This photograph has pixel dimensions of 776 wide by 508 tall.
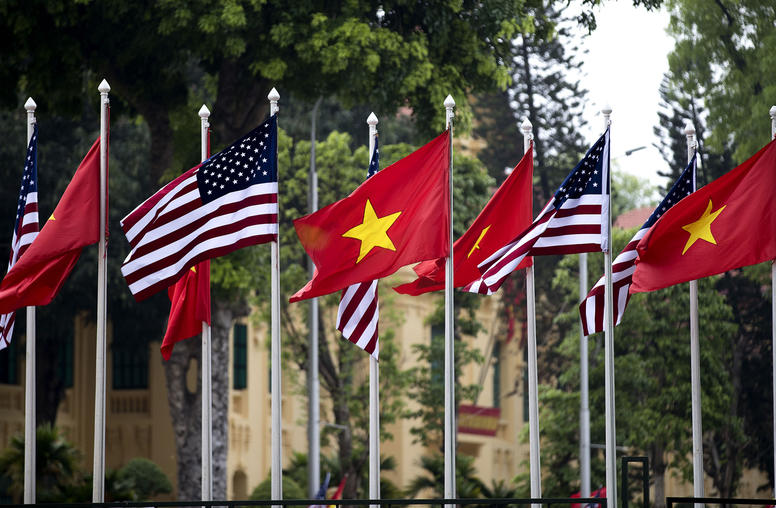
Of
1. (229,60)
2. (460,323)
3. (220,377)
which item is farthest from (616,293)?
(460,323)

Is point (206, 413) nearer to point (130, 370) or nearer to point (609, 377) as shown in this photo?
point (609, 377)

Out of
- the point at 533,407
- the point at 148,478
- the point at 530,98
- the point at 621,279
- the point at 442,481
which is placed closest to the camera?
the point at 533,407

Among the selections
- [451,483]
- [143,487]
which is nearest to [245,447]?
[143,487]

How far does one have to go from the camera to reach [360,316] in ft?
50.7

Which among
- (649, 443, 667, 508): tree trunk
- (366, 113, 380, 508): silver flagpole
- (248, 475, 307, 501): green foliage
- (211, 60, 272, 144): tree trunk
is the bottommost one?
(248, 475, 307, 501): green foliage

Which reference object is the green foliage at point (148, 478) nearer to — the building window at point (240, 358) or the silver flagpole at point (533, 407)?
the building window at point (240, 358)

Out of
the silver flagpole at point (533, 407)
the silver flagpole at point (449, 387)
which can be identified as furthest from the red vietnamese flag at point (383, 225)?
the silver flagpole at point (533, 407)

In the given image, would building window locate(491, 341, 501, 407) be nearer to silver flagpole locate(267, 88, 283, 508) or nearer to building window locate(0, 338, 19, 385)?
building window locate(0, 338, 19, 385)

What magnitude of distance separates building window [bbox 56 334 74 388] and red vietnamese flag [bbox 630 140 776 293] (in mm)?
27466

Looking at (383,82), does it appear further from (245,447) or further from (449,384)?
(245,447)

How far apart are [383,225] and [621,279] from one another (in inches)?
117

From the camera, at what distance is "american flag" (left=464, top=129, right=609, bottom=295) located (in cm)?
1490

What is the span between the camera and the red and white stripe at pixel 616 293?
51.3 ft

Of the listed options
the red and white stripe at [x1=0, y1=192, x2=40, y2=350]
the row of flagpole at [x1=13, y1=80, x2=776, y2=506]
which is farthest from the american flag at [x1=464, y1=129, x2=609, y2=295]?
the red and white stripe at [x1=0, y1=192, x2=40, y2=350]
